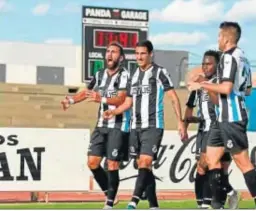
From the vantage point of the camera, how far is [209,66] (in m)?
11.2

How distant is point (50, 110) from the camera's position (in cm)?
3136

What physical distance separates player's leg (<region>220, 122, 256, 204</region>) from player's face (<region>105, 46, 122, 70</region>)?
2.27m

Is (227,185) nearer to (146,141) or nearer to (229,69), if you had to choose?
(146,141)

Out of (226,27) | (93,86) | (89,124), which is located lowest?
(89,124)

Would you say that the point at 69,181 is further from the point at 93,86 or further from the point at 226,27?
the point at 226,27

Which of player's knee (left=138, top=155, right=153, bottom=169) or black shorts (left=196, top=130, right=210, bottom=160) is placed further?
black shorts (left=196, top=130, right=210, bottom=160)

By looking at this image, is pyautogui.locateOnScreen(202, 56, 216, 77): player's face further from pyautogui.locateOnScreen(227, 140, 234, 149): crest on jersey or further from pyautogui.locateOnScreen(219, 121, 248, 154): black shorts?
pyautogui.locateOnScreen(227, 140, 234, 149): crest on jersey

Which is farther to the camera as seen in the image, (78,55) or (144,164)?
(78,55)

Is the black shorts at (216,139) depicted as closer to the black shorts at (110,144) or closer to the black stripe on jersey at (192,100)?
the black shorts at (110,144)

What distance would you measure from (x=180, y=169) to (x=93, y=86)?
5.44 m

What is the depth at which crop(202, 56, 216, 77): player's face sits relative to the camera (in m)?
11.2

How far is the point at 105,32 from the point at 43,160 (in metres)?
8.99

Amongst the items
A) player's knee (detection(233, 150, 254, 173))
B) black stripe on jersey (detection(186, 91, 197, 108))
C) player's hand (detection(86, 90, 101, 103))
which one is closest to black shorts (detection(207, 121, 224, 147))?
player's knee (detection(233, 150, 254, 173))

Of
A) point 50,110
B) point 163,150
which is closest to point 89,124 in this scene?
point 50,110
